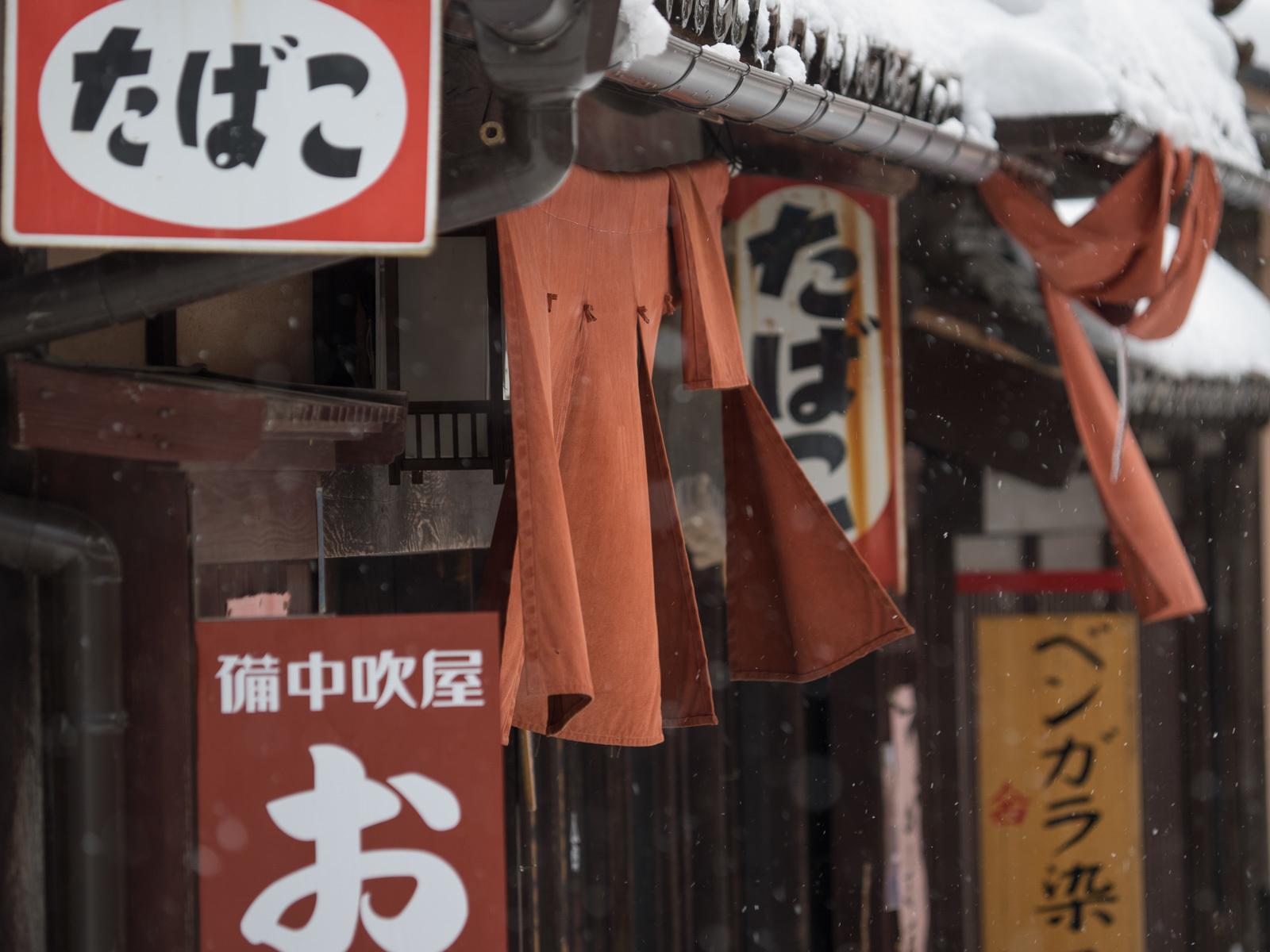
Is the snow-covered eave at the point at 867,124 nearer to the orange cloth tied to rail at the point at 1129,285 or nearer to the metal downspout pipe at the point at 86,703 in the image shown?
the orange cloth tied to rail at the point at 1129,285

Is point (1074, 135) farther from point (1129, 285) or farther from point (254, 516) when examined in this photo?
point (254, 516)

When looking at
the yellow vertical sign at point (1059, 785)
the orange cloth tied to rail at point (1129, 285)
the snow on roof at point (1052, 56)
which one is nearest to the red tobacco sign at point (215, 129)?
the snow on roof at point (1052, 56)

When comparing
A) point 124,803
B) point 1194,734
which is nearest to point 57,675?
point 124,803

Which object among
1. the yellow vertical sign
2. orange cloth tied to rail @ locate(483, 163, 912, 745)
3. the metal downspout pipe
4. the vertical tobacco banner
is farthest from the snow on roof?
the yellow vertical sign

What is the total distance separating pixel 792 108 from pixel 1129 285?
8.84 ft

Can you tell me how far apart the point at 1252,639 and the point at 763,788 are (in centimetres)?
468

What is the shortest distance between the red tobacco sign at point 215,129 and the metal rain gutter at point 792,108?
2.62ft

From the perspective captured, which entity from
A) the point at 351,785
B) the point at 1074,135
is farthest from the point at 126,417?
the point at 1074,135

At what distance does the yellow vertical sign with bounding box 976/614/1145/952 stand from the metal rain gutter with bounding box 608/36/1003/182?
3.52 m

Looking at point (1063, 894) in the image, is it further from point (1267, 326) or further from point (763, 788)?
point (1267, 326)

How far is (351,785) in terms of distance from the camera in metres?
2.77

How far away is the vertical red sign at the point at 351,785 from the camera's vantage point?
2738mm

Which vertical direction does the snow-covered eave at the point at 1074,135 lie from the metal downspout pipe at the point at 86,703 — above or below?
above

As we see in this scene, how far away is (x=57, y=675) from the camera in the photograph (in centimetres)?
300
